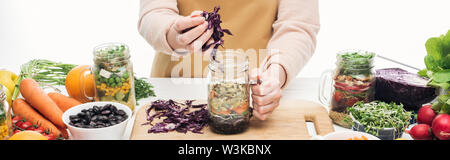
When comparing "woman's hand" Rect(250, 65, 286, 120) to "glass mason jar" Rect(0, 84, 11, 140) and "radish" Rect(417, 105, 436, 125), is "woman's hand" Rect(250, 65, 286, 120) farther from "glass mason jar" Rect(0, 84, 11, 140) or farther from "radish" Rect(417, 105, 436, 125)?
"glass mason jar" Rect(0, 84, 11, 140)

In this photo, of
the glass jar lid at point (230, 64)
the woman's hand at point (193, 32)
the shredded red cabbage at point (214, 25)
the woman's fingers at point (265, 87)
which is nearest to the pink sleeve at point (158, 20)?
the woman's hand at point (193, 32)

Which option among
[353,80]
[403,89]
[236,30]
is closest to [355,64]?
[353,80]

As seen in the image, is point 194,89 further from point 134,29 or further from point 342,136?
point 134,29

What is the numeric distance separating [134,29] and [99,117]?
2.37 meters

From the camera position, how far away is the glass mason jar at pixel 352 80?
1.46 metres

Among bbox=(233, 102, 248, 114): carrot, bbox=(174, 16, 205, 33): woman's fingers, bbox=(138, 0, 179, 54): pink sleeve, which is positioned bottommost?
bbox=(233, 102, 248, 114): carrot

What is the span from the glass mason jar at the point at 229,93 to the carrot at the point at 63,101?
54 cm

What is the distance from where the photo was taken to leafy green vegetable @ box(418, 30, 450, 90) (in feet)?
4.56

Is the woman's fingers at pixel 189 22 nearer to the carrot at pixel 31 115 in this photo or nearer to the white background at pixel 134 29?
the carrot at pixel 31 115

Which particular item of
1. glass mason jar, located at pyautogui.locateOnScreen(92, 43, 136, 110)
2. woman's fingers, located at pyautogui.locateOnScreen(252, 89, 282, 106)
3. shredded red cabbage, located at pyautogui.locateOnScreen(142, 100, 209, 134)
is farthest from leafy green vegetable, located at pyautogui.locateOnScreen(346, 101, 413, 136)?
glass mason jar, located at pyautogui.locateOnScreen(92, 43, 136, 110)

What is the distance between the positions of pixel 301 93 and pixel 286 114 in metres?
0.27

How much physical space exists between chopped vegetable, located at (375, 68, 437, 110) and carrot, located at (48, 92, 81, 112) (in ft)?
3.62

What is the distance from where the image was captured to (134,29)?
365cm
